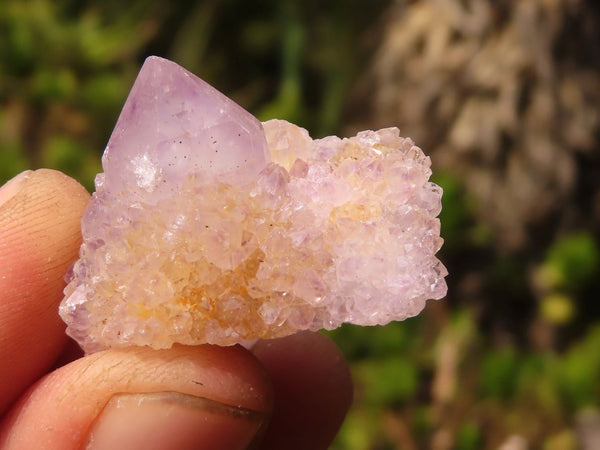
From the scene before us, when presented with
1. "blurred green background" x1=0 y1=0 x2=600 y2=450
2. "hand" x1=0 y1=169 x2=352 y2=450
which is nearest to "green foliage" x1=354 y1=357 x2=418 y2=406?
"blurred green background" x1=0 y1=0 x2=600 y2=450

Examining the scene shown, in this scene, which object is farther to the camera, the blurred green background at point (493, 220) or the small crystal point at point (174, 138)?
the blurred green background at point (493, 220)

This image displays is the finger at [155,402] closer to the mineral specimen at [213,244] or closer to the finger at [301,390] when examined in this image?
the mineral specimen at [213,244]

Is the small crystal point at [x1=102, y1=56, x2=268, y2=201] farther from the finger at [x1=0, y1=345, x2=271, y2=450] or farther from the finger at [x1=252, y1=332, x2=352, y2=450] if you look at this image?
the finger at [x1=252, y1=332, x2=352, y2=450]

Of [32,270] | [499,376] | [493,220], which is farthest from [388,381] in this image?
[32,270]

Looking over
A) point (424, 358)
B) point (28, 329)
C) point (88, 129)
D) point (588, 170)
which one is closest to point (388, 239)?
point (28, 329)

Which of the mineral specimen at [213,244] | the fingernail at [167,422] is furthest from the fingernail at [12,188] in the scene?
the fingernail at [167,422]

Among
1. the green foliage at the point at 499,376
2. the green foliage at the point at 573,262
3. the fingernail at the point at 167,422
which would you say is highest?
the fingernail at the point at 167,422

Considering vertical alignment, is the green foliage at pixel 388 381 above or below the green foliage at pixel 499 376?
A: below
